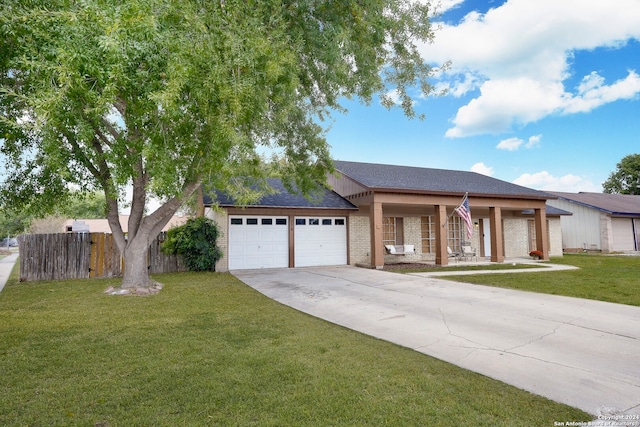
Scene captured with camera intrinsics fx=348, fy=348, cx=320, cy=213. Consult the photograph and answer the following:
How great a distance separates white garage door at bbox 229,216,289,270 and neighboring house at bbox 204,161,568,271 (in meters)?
0.04

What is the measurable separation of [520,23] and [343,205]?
30.4 ft

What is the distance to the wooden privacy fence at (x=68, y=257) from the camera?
447 inches

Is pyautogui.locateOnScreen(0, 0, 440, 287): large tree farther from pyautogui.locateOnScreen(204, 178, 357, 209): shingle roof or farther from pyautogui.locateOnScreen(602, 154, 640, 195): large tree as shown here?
pyautogui.locateOnScreen(602, 154, 640, 195): large tree

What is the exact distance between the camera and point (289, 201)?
1520 cm

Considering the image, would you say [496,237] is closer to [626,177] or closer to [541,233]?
[541,233]

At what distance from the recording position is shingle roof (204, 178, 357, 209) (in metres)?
14.0

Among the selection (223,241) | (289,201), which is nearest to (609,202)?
(289,201)

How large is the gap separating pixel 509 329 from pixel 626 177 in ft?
174

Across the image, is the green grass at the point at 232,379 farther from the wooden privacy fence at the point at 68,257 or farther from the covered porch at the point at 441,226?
the covered porch at the point at 441,226

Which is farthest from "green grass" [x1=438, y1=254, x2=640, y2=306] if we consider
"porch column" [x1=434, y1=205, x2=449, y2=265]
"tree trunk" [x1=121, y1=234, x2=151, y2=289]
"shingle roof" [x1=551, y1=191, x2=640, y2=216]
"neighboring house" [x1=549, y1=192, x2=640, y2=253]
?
"shingle roof" [x1=551, y1=191, x2=640, y2=216]

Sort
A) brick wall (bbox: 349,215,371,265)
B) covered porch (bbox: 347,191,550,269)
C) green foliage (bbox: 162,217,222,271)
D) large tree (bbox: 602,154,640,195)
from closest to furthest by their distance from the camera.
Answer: green foliage (bbox: 162,217,222,271), covered porch (bbox: 347,191,550,269), brick wall (bbox: 349,215,371,265), large tree (bbox: 602,154,640,195)

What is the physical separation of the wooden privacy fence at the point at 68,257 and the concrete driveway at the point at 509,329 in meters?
6.17

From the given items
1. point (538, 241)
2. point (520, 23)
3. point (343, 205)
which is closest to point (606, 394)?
point (520, 23)

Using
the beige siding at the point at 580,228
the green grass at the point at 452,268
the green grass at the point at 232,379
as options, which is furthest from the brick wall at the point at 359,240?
the beige siding at the point at 580,228
